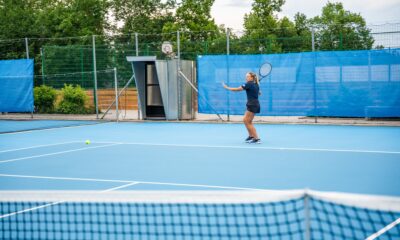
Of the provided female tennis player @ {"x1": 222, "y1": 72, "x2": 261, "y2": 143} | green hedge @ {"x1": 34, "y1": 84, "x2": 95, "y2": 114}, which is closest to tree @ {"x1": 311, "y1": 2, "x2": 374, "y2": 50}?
female tennis player @ {"x1": 222, "y1": 72, "x2": 261, "y2": 143}

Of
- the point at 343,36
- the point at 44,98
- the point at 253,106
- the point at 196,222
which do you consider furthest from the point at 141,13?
the point at 196,222

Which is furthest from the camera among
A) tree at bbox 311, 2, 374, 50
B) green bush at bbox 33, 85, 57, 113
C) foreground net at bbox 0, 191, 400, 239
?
green bush at bbox 33, 85, 57, 113

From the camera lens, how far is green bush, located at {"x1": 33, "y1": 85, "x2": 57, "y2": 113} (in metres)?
21.4

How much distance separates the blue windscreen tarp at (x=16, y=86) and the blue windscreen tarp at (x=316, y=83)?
22.2 feet

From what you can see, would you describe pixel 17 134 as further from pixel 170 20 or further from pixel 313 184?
pixel 170 20

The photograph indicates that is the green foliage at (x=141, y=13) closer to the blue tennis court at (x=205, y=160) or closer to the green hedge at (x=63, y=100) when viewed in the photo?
the green hedge at (x=63, y=100)

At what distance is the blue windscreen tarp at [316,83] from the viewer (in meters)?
14.8

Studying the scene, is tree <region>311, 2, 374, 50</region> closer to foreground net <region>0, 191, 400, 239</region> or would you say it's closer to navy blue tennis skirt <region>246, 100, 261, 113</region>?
navy blue tennis skirt <region>246, 100, 261, 113</region>

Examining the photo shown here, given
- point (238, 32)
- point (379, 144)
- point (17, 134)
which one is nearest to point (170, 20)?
point (238, 32)

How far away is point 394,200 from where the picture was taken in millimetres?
2807

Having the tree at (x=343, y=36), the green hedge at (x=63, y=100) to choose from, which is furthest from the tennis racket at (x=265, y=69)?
the green hedge at (x=63, y=100)

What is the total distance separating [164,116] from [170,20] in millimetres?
27936

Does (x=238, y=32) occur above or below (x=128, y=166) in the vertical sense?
above

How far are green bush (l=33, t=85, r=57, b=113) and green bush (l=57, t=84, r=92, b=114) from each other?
1.57ft
